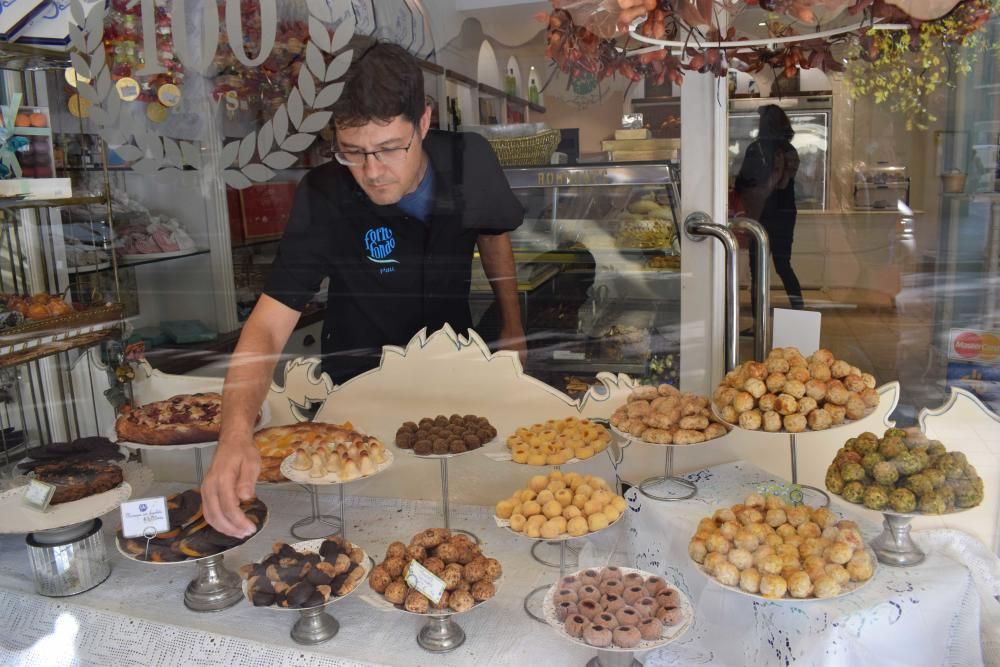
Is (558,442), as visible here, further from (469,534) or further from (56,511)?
(56,511)

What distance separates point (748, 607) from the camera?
1951mm

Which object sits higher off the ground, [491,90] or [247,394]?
[491,90]

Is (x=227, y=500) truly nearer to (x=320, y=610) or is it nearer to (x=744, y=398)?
(x=320, y=610)

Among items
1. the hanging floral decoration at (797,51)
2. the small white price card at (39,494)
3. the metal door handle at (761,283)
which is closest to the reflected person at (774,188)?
the metal door handle at (761,283)

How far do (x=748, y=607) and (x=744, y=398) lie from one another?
0.48 metres

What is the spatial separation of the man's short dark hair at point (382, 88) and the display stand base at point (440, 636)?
55.2 inches

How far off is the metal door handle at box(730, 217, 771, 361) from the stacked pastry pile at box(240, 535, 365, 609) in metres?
1.25

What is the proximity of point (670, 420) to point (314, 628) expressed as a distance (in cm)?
102

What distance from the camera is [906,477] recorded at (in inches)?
79.0

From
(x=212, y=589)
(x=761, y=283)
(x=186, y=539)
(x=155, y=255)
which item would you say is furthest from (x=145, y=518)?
(x=761, y=283)

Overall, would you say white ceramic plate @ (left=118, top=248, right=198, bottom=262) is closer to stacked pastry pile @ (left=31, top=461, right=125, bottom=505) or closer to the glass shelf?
the glass shelf

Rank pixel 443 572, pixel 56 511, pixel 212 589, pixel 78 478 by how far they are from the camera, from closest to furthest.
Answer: pixel 443 572 → pixel 212 589 → pixel 56 511 → pixel 78 478

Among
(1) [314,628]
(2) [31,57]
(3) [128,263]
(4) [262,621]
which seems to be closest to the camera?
(1) [314,628]

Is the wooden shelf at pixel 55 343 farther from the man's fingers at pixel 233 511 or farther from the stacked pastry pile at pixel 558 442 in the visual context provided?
the stacked pastry pile at pixel 558 442
